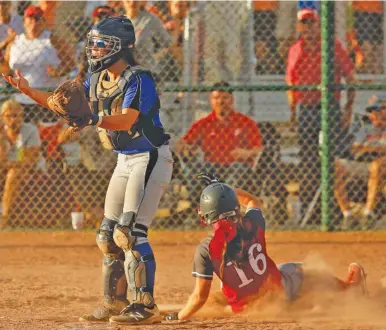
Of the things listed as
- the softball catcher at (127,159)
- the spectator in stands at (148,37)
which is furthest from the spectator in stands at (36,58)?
the softball catcher at (127,159)

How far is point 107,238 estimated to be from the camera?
20.4ft

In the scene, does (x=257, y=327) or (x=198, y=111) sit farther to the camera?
(x=198, y=111)

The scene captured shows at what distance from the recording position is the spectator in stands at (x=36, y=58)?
11.0m

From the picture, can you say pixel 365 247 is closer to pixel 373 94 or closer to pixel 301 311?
pixel 373 94

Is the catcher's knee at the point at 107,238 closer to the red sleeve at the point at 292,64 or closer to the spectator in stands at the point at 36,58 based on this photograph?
the spectator in stands at the point at 36,58

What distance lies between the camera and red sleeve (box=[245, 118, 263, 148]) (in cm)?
1078

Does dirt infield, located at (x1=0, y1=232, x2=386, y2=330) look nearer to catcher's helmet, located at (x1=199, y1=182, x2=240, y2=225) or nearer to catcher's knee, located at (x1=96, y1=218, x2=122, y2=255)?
catcher's knee, located at (x1=96, y1=218, x2=122, y2=255)

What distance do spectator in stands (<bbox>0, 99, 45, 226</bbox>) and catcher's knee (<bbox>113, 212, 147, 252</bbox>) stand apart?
5.04 metres

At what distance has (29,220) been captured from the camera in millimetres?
11125

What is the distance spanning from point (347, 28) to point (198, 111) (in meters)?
2.06

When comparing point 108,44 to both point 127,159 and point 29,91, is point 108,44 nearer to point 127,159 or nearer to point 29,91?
point 29,91

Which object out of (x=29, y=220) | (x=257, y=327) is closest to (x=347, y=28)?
(x=29, y=220)

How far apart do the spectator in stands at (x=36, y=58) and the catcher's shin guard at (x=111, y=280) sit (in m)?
4.91


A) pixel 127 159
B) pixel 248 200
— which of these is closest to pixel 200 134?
pixel 248 200
